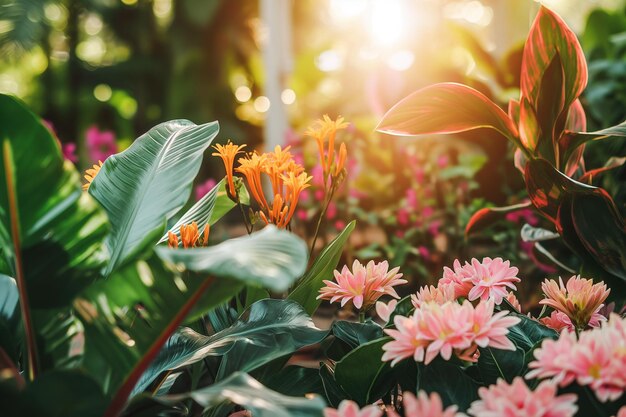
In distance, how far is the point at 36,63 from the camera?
42.4ft

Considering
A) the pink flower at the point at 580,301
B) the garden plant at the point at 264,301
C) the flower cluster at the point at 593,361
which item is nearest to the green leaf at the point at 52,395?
the garden plant at the point at 264,301

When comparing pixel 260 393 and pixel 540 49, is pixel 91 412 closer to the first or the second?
pixel 260 393

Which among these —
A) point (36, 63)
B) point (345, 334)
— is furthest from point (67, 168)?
Result: point (36, 63)

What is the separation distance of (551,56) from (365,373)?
76cm

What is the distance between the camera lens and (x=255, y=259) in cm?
61

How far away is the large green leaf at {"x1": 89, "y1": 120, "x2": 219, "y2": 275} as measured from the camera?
96 cm

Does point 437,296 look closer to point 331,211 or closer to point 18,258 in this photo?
point 18,258

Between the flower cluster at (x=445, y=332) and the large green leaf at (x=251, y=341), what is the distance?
17cm

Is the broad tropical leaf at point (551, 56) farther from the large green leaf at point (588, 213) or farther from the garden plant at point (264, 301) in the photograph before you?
the large green leaf at point (588, 213)

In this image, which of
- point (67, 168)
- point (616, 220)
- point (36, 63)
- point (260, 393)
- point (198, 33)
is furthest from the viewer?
point (36, 63)

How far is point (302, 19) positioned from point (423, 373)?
26.2 feet

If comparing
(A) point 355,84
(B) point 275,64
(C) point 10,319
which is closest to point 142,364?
(C) point 10,319

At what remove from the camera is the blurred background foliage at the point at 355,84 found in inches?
94.5

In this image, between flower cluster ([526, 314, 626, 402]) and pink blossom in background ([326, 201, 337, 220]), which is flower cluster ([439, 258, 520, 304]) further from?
pink blossom in background ([326, 201, 337, 220])
